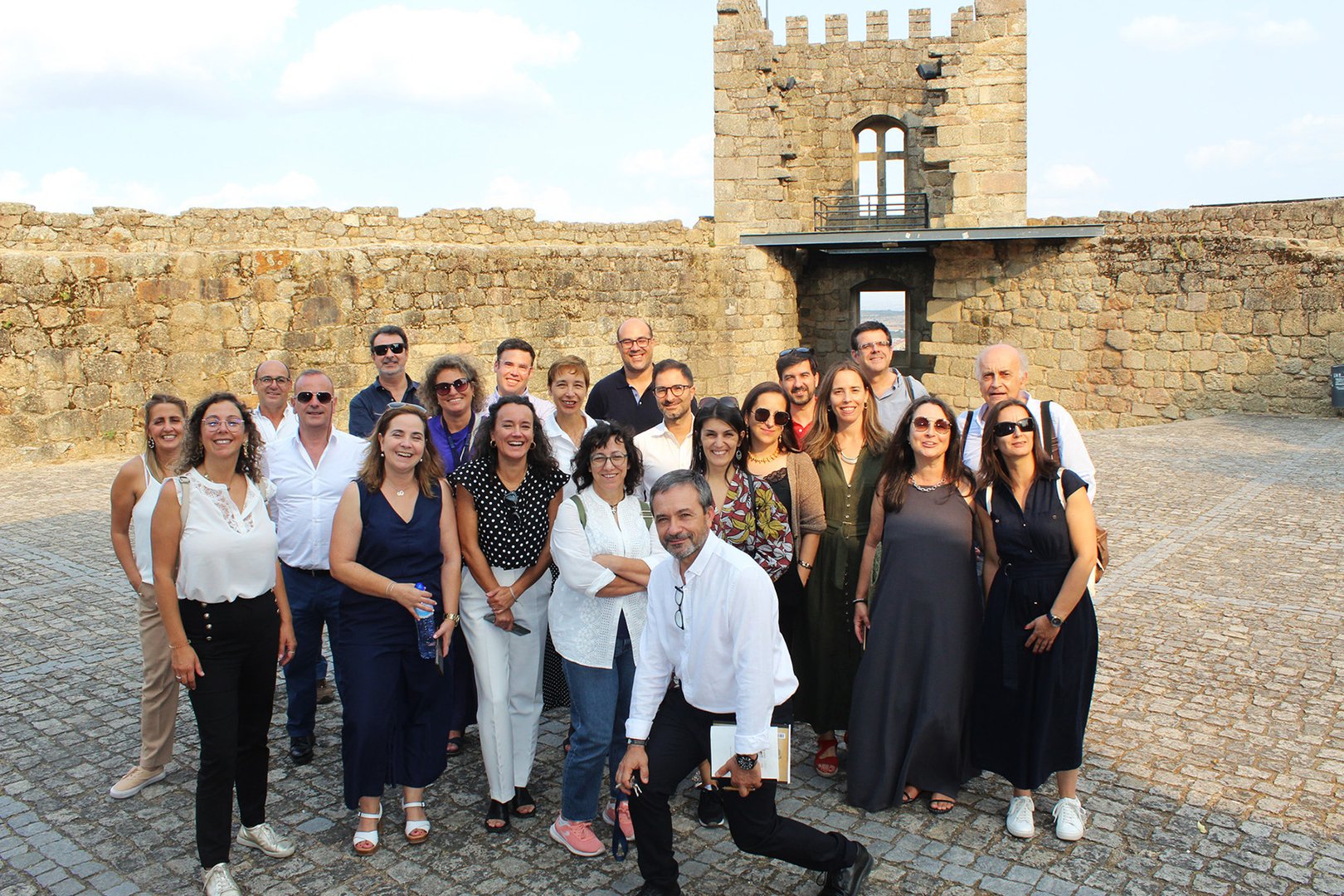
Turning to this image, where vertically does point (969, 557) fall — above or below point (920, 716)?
above

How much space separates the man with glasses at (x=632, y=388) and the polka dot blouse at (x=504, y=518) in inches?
58.4

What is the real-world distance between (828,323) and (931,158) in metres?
3.72

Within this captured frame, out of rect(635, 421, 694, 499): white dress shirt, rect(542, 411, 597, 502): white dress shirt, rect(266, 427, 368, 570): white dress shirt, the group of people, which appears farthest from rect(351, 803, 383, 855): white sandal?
rect(635, 421, 694, 499): white dress shirt

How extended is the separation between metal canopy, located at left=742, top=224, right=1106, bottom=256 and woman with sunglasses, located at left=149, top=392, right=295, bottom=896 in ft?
39.4

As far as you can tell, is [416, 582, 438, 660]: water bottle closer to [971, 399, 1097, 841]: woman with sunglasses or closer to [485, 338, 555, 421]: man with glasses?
[485, 338, 555, 421]: man with glasses

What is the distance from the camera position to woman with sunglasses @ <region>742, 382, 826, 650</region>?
4.09m

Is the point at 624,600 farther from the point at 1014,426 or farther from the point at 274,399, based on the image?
the point at 274,399

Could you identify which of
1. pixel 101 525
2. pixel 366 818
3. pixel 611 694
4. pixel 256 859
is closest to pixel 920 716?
pixel 611 694

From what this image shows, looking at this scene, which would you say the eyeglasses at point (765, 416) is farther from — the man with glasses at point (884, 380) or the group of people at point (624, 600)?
the man with glasses at point (884, 380)

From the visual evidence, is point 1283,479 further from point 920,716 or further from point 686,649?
point 686,649

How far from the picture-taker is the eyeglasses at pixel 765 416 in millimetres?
4070

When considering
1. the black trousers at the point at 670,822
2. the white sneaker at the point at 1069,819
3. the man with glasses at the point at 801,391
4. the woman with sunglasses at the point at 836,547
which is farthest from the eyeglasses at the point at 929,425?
the white sneaker at the point at 1069,819

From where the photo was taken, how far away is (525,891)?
3449 mm

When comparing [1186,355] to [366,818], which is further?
[1186,355]
